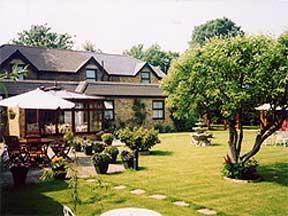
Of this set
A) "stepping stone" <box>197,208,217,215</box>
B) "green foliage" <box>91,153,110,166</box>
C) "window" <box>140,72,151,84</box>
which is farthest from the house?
"stepping stone" <box>197,208,217,215</box>

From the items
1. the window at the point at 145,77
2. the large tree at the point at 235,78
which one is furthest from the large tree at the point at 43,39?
the large tree at the point at 235,78

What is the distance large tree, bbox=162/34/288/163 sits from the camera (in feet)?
20.9

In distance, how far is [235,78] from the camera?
262 inches

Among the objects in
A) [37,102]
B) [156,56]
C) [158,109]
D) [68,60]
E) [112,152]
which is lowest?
[112,152]

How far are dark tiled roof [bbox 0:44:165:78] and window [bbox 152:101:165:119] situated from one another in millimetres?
3987

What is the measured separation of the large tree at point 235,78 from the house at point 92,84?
6.88 meters

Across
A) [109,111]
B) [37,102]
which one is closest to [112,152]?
[37,102]

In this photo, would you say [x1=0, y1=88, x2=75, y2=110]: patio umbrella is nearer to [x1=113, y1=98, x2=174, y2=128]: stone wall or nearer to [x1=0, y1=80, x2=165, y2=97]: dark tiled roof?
[x1=0, y1=80, x2=165, y2=97]: dark tiled roof

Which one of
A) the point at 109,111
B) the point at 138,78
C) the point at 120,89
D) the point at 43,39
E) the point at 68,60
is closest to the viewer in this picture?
the point at 109,111

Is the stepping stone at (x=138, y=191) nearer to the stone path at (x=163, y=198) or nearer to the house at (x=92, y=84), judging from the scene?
the stone path at (x=163, y=198)

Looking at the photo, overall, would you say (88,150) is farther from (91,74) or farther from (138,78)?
(138,78)

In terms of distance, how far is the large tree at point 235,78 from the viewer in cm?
636

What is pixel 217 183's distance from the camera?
6582 millimetres

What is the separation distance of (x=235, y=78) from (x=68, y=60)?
45.6 feet
